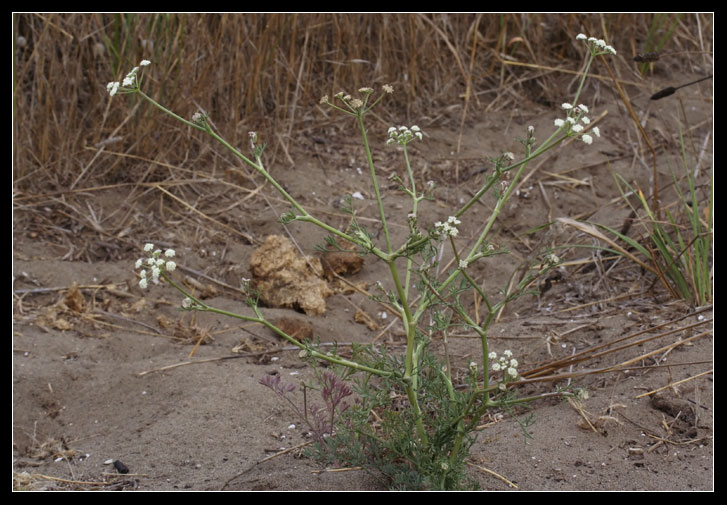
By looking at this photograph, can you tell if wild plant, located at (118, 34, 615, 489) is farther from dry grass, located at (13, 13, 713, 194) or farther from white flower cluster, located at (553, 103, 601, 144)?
dry grass, located at (13, 13, 713, 194)

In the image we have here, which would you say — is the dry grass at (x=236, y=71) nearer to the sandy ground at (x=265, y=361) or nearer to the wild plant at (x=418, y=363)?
the sandy ground at (x=265, y=361)

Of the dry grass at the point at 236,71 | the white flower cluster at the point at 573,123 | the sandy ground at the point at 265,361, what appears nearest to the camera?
the white flower cluster at the point at 573,123

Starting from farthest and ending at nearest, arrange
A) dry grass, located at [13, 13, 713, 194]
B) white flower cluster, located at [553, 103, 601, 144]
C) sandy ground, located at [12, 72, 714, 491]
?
dry grass, located at [13, 13, 713, 194] → sandy ground, located at [12, 72, 714, 491] → white flower cluster, located at [553, 103, 601, 144]

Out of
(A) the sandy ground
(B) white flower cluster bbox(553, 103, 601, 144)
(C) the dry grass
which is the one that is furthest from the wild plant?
(C) the dry grass

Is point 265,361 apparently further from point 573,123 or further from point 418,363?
point 573,123

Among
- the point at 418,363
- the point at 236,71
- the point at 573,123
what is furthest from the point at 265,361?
the point at 236,71

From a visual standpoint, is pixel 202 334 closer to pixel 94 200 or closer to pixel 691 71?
pixel 94 200

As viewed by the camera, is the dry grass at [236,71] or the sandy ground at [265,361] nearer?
the sandy ground at [265,361]

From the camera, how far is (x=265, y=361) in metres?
3.02

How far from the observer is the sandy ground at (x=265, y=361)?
2.27 meters

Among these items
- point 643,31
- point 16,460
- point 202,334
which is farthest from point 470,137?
point 16,460

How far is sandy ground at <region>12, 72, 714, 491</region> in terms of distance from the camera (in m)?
2.27

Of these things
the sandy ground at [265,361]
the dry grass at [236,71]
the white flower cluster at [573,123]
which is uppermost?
the white flower cluster at [573,123]

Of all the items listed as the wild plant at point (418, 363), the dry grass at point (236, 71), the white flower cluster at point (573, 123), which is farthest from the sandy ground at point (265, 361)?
the white flower cluster at point (573, 123)
